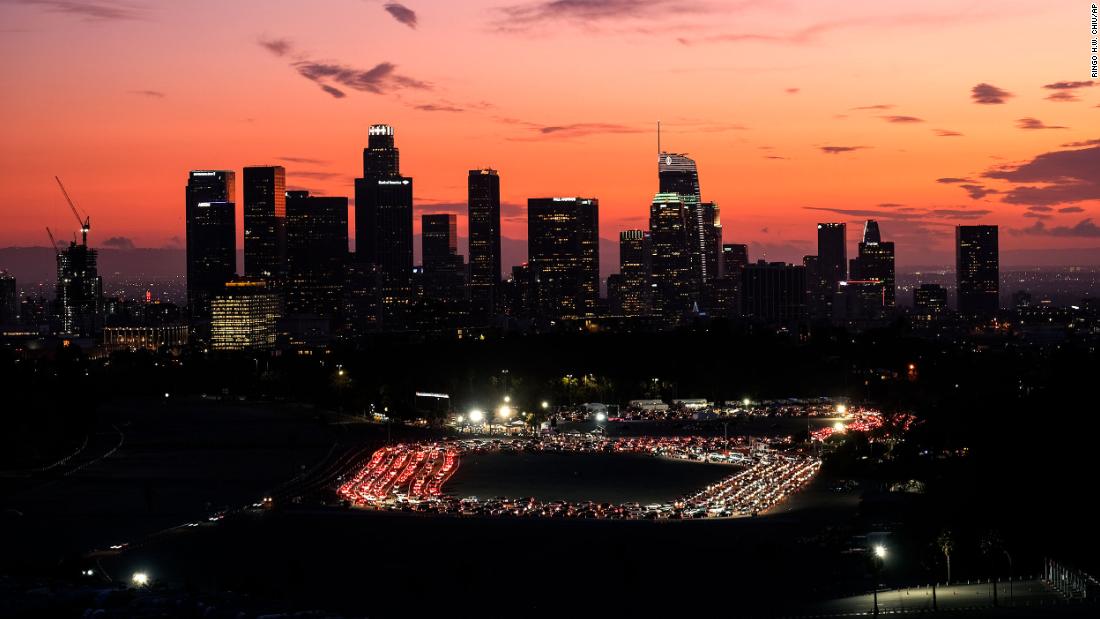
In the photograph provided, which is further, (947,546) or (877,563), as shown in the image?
(947,546)

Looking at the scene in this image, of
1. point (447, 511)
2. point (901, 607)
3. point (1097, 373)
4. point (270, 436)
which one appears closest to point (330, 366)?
point (270, 436)

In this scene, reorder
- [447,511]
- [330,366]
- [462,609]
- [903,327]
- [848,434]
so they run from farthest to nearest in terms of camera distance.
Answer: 1. [903,327]
2. [330,366]
3. [848,434]
4. [447,511]
5. [462,609]

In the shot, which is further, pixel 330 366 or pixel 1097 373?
pixel 330 366

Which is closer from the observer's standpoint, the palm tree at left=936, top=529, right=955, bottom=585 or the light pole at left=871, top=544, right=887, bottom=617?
the light pole at left=871, top=544, right=887, bottom=617

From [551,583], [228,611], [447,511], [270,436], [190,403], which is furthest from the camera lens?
[190,403]

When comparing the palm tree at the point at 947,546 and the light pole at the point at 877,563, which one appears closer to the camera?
the light pole at the point at 877,563

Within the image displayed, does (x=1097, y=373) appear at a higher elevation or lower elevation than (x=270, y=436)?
higher

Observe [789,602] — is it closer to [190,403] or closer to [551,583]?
[551,583]

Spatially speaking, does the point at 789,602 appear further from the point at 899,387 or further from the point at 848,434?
the point at 899,387
